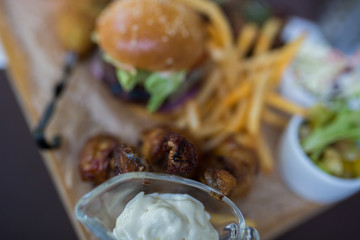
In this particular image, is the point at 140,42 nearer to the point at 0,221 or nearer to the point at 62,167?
the point at 62,167

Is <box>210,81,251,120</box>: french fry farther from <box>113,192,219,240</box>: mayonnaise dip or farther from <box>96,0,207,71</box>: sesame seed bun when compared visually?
<box>113,192,219,240</box>: mayonnaise dip

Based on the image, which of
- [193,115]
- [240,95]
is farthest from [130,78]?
[240,95]

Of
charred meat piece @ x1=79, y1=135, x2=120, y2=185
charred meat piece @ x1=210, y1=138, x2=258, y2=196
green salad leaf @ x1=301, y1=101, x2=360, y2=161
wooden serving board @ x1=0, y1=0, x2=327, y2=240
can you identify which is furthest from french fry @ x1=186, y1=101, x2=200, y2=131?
green salad leaf @ x1=301, y1=101, x2=360, y2=161

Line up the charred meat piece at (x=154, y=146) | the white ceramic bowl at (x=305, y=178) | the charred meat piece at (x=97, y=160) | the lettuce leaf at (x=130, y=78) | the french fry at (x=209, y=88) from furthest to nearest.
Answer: the french fry at (x=209, y=88) → the lettuce leaf at (x=130, y=78) → the white ceramic bowl at (x=305, y=178) → the charred meat piece at (x=97, y=160) → the charred meat piece at (x=154, y=146)

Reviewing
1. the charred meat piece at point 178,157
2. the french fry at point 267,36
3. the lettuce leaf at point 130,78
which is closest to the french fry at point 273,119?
the french fry at point 267,36

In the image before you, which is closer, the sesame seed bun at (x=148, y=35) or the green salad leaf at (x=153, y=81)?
the sesame seed bun at (x=148, y=35)

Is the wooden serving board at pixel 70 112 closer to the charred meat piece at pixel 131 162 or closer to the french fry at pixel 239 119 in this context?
the french fry at pixel 239 119

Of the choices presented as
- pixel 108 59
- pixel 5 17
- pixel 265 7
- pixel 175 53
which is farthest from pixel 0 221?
pixel 265 7
